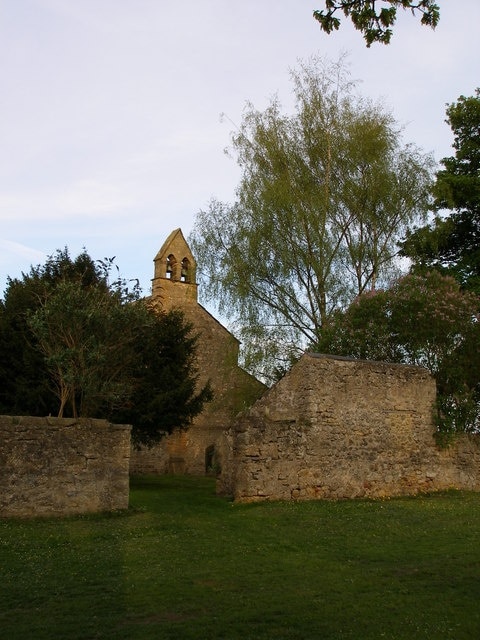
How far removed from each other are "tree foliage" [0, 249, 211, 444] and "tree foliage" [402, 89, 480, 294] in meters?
8.98

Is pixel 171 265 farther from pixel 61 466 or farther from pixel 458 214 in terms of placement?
pixel 61 466

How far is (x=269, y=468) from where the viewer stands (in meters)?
14.9

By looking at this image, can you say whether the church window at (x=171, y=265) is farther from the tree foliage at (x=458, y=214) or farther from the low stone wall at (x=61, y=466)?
the low stone wall at (x=61, y=466)

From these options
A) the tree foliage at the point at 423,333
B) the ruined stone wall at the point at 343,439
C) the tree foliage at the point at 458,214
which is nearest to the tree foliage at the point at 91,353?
the ruined stone wall at the point at 343,439

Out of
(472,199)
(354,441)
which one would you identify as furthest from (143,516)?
(472,199)

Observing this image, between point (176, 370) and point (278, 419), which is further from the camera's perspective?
point (176, 370)

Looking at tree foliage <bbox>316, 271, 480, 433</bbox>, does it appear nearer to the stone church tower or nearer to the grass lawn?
the grass lawn

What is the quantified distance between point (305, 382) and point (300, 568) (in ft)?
25.0

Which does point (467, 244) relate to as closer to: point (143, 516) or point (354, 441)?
point (354, 441)

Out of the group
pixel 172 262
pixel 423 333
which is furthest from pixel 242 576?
pixel 172 262

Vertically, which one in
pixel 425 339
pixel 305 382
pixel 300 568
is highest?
pixel 425 339

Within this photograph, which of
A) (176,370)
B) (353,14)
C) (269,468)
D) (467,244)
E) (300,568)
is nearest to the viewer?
(353,14)

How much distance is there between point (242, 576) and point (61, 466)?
18.0 feet

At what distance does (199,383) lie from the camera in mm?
33562
